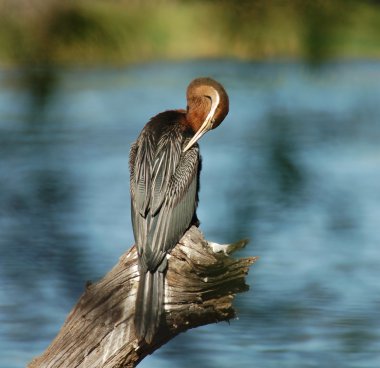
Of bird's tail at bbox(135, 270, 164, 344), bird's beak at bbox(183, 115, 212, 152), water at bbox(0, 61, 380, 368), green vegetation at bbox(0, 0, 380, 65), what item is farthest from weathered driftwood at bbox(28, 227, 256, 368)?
water at bbox(0, 61, 380, 368)

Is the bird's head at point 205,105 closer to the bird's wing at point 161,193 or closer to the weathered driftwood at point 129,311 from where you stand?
the bird's wing at point 161,193

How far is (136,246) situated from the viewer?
2.61 m

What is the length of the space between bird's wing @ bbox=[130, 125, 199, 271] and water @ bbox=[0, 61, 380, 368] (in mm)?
1362

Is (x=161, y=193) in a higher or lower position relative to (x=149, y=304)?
higher

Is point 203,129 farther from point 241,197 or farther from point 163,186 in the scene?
point 241,197

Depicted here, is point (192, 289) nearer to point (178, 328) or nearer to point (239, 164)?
point (178, 328)

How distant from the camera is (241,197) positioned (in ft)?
23.4

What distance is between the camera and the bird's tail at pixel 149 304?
2.41 meters

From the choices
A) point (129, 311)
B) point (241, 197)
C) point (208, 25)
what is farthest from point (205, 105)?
point (241, 197)

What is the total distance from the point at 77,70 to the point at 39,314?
567 centimetres

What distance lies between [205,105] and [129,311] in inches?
36.7

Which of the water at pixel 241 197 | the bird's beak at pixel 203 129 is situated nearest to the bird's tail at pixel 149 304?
the bird's beak at pixel 203 129

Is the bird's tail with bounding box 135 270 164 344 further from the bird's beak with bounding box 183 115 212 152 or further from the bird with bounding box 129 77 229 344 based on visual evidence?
the bird's beak with bounding box 183 115 212 152

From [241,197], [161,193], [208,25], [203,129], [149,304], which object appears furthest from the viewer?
[241,197]
